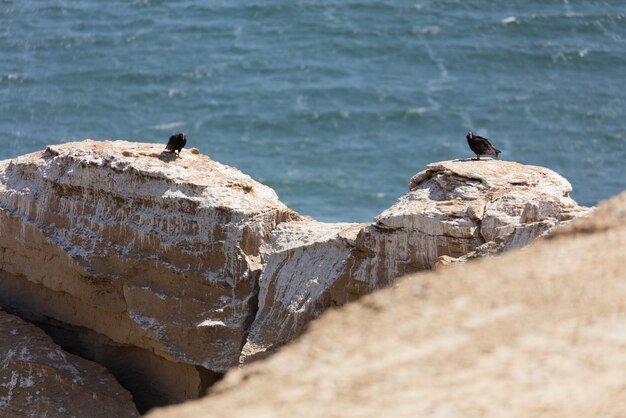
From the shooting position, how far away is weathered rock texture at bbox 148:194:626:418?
26.5 feet

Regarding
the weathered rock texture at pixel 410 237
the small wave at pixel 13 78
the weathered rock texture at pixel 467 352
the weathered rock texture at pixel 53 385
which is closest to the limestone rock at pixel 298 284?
the weathered rock texture at pixel 410 237

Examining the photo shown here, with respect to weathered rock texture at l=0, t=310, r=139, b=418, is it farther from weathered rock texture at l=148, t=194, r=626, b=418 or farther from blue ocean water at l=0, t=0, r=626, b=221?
blue ocean water at l=0, t=0, r=626, b=221

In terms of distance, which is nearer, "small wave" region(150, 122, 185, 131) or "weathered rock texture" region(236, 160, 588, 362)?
"weathered rock texture" region(236, 160, 588, 362)

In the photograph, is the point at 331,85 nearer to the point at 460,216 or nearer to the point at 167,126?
the point at 167,126

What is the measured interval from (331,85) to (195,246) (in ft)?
104

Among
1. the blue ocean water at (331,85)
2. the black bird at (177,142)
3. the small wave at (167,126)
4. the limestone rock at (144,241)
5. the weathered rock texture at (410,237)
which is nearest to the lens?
the weathered rock texture at (410,237)

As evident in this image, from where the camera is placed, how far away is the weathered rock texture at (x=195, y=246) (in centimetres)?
1625

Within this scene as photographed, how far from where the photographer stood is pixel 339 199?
40.6m

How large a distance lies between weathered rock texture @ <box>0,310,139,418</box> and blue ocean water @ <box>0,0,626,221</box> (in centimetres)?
2120

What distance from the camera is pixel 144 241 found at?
18.1 m

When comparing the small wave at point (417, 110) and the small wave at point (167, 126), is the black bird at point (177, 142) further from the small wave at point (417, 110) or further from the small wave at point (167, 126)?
the small wave at point (417, 110)

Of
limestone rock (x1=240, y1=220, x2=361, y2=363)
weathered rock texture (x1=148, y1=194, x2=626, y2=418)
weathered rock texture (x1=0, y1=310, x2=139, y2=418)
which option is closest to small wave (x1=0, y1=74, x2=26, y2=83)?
weathered rock texture (x1=0, y1=310, x2=139, y2=418)

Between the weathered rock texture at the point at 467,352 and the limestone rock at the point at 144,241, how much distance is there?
8297 mm

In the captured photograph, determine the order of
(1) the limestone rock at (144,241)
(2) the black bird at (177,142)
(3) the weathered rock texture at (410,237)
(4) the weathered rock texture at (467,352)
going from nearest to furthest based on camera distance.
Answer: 1. (4) the weathered rock texture at (467,352)
2. (3) the weathered rock texture at (410,237)
3. (1) the limestone rock at (144,241)
4. (2) the black bird at (177,142)
